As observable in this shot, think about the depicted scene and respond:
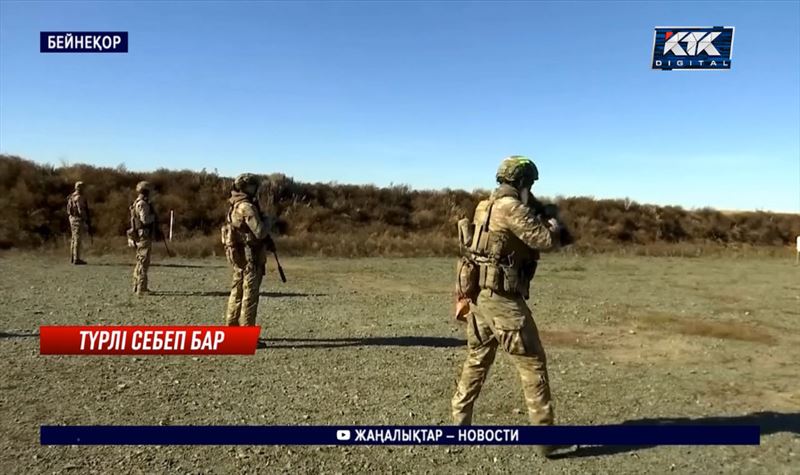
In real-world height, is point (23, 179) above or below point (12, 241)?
above

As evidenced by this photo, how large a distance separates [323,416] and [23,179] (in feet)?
80.1

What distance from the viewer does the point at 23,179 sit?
24359 millimetres

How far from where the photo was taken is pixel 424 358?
7.01 m

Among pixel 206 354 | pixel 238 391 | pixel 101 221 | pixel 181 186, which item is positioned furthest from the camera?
pixel 181 186

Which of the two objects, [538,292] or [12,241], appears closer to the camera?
[538,292]

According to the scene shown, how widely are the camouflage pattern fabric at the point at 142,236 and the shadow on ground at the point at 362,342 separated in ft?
13.6

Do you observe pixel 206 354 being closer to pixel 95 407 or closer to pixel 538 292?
pixel 95 407

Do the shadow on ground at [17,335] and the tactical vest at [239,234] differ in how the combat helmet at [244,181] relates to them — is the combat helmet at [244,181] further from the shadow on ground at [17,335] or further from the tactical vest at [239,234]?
the shadow on ground at [17,335]

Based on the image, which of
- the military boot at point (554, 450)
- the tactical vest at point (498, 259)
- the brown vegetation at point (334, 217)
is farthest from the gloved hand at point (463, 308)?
the brown vegetation at point (334, 217)

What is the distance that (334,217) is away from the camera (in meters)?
29.3

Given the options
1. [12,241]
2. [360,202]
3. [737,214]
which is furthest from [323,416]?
[737,214]

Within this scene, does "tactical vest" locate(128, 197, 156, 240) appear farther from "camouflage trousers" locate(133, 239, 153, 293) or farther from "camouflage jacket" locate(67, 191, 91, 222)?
"camouflage jacket" locate(67, 191, 91, 222)

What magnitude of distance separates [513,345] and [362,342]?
12.9 feet

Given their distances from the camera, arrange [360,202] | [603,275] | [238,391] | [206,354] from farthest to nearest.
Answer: [360,202] < [603,275] < [206,354] < [238,391]
